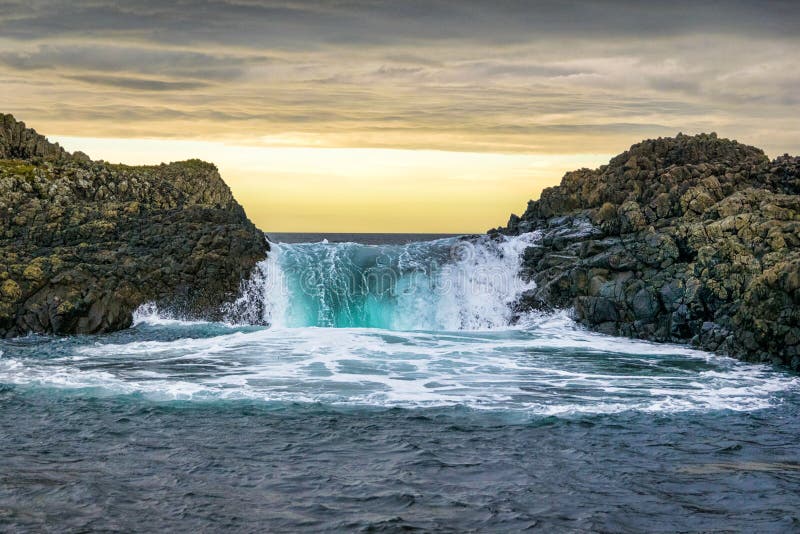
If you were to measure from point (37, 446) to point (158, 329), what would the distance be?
23993 mm

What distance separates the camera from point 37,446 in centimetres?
2067

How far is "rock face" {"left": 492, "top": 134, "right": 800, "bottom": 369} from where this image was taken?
35.8 metres

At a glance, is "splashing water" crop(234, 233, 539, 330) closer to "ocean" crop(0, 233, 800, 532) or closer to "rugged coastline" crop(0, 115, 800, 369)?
"rugged coastline" crop(0, 115, 800, 369)

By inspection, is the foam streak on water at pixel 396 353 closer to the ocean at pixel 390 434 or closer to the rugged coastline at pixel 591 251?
the ocean at pixel 390 434

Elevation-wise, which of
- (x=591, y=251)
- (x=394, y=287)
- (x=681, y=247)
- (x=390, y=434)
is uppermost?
(x=681, y=247)

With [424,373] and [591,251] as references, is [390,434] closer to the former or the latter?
[424,373]

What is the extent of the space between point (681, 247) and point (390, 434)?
28605 millimetres

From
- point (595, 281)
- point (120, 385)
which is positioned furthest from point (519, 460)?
point (595, 281)

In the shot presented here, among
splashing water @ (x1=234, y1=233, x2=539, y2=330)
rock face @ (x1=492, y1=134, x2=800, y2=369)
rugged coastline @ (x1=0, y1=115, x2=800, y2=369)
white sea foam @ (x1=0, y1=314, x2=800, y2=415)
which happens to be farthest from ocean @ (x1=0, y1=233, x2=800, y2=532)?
splashing water @ (x1=234, y1=233, x2=539, y2=330)

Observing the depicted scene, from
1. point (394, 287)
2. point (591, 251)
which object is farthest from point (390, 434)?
point (394, 287)

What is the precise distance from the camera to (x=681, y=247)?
4478cm

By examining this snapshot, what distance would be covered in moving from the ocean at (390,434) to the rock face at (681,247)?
1.91 meters

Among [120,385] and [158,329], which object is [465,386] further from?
[158,329]

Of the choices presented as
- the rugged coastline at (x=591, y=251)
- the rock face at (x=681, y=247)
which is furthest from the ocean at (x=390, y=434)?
the rugged coastline at (x=591, y=251)
